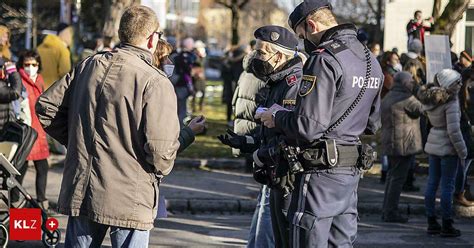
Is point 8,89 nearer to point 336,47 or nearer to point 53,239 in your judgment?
point 53,239

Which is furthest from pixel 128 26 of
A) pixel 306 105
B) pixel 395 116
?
pixel 395 116

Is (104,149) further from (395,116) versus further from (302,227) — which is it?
(395,116)

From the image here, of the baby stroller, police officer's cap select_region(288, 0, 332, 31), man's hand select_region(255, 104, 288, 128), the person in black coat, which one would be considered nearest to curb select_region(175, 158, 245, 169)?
the person in black coat

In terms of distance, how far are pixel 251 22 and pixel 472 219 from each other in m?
64.5

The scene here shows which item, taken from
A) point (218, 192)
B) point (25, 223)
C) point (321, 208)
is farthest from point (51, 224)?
point (218, 192)

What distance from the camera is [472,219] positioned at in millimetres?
10719

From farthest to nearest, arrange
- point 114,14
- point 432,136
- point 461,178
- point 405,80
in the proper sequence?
point 114,14
point 461,178
point 405,80
point 432,136

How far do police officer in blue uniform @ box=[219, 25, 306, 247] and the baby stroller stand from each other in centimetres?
230

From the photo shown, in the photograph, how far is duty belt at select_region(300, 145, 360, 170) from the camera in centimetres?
522

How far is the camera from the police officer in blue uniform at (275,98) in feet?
19.4

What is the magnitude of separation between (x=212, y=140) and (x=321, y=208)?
11.9 meters

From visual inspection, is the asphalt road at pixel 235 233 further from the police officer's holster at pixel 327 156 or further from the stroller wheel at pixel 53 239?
the police officer's holster at pixel 327 156

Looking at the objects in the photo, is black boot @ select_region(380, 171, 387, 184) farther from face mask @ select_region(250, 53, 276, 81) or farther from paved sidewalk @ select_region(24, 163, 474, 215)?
face mask @ select_region(250, 53, 276, 81)

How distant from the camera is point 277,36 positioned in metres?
6.47
